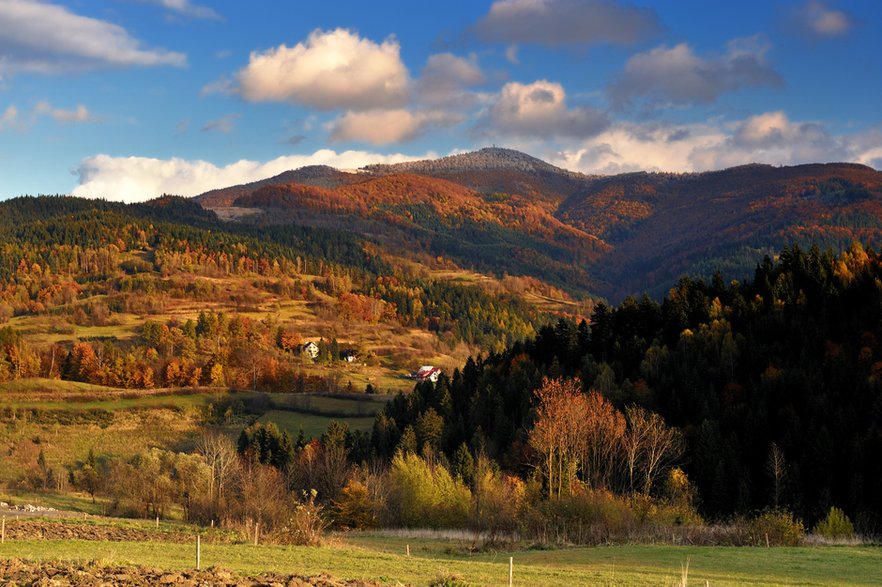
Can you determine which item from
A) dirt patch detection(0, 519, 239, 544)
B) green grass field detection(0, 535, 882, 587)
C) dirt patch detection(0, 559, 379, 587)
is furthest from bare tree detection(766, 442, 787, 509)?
dirt patch detection(0, 559, 379, 587)

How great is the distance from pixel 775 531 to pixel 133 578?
41472 mm

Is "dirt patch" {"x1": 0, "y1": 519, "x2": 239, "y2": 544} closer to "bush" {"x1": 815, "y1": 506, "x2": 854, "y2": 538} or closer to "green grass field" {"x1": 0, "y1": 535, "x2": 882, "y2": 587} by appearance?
"green grass field" {"x1": 0, "y1": 535, "x2": 882, "y2": 587}

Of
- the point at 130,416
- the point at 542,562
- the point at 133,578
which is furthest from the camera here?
the point at 130,416

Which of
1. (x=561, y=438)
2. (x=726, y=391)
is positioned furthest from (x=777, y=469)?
(x=726, y=391)

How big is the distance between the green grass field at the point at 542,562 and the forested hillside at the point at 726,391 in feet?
95.4

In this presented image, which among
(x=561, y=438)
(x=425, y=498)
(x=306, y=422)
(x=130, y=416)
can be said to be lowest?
(x=306, y=422)

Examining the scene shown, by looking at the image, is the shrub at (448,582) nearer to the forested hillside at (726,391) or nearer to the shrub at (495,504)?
the shrub at (495,504)

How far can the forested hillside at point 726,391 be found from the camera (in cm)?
8138

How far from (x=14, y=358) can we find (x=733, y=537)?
183417mm

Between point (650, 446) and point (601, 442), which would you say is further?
point (650, 446)

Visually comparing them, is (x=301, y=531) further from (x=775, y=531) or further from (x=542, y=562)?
(x=775, y=531)

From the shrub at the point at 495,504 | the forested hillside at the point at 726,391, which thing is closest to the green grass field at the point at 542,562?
the shrub at the point at 495,504

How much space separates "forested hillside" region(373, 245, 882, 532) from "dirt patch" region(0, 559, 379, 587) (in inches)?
1978

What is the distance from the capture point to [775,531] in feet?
178
